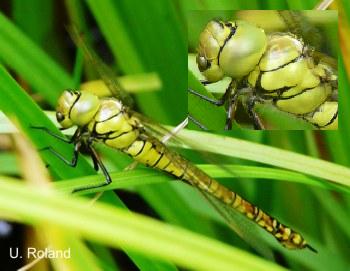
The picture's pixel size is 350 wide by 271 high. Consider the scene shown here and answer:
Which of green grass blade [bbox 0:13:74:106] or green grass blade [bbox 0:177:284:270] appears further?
green grass blade [bbox 0:13:74:106]

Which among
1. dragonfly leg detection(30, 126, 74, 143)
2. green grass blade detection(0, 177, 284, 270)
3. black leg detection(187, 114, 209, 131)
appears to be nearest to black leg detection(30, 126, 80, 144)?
dragonfly leg detection(30, 126, 74, 143)

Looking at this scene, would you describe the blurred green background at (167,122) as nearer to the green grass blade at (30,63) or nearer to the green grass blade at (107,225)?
the green grass blade at (30,63)

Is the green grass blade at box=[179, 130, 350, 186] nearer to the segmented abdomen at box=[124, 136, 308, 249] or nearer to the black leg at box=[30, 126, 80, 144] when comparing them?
the segmented abdomen at box=[124, 136, 308, 249]

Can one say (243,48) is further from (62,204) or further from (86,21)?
(62,204)

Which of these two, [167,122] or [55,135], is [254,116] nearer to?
[167,122]

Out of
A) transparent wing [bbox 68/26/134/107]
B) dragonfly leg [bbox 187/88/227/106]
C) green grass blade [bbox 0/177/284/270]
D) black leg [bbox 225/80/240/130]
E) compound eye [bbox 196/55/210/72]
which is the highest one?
transparent wing [bbox 68/26/134/107]

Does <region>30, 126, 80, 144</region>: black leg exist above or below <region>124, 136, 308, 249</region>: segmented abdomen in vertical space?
above

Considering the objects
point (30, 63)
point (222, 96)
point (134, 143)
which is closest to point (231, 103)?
point (222, 96)
